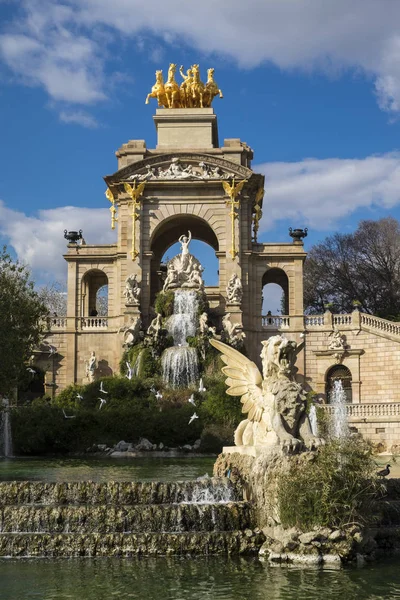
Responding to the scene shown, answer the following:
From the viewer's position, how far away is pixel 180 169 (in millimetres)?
46250

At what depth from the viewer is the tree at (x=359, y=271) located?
59.1 m

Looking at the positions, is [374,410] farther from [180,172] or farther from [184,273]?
[180,172]

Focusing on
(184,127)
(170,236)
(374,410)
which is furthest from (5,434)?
(184,127)

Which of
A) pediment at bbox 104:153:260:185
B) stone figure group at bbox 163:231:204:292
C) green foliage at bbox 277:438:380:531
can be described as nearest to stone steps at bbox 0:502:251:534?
green foliage at bbox 277:438:380:531

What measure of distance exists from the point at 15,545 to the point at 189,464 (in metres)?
12.7

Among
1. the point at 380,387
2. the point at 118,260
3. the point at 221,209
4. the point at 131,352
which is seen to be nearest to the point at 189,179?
the point at 221,209

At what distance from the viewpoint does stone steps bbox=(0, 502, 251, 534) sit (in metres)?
16.1

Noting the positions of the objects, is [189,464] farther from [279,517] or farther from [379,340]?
[379,340]

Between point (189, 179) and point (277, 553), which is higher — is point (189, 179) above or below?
above

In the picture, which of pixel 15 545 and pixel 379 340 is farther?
pixel 379 340

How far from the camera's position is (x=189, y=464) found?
91.5 feet

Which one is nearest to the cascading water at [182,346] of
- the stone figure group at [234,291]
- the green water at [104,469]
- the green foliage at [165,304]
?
the green foliage at [165,304]

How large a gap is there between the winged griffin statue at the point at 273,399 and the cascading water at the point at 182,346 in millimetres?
21347

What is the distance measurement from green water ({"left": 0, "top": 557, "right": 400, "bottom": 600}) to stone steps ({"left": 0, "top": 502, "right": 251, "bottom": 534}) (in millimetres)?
983
